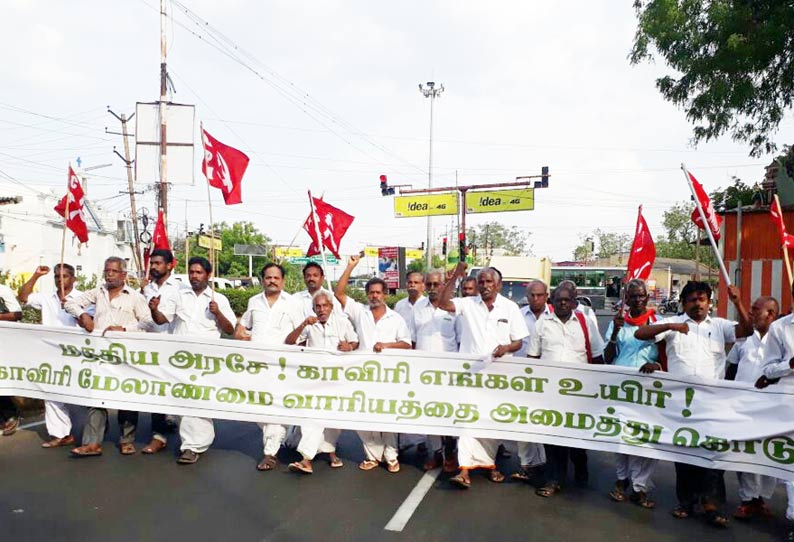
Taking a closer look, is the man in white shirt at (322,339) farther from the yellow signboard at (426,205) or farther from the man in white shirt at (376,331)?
the yellow signboard at (426,205)

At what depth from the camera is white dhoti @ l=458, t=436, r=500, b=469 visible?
5.52 m

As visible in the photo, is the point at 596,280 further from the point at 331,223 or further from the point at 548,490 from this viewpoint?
the point at 548,490

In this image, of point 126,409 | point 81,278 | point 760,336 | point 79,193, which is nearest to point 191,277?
point 126,409

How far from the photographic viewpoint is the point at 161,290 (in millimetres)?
6508

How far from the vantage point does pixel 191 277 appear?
20.3ft

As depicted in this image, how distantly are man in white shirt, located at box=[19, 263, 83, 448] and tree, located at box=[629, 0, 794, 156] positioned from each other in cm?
1161

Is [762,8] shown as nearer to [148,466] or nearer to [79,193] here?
[79,193]

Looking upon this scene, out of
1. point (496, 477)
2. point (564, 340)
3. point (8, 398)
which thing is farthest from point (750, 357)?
point (8, 398)

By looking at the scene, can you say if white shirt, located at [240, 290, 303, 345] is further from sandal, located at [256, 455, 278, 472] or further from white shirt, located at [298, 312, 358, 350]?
sandal, located at [256, 455, 278, 472]

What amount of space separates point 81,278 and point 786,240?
18.6 metres

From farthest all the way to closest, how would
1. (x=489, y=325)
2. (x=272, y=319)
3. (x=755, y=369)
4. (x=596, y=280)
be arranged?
(x=596, y=280), (x=272, y=319), (x=489, y=325), (x=755, y=369)

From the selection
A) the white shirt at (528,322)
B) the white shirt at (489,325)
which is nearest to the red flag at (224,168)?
the white shirt at (489,325)

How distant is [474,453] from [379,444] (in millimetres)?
885

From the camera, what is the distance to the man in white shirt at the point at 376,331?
594cm
